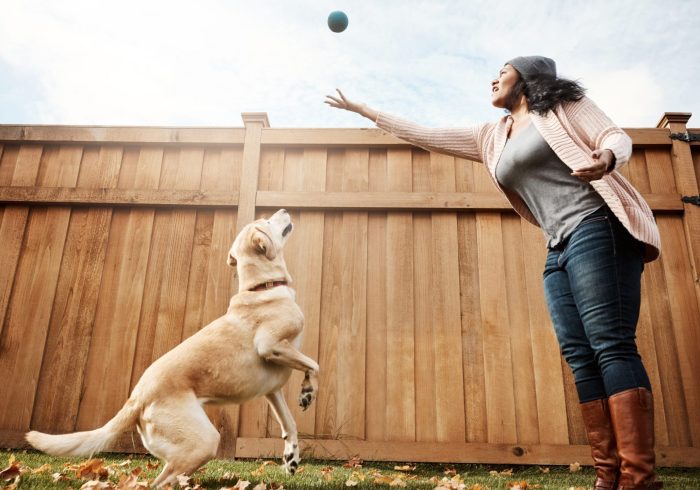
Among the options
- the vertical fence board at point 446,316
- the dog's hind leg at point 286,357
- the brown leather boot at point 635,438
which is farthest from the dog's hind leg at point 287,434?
the brown leather boot at point 635,438

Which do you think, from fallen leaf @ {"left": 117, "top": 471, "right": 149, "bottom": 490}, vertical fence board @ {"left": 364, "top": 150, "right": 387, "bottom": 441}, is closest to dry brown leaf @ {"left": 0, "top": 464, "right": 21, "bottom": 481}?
fallen leaf @ {"left": 117, "top": 471, "right": 149, "bottom": 490}

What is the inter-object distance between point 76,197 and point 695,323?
523 centimetres

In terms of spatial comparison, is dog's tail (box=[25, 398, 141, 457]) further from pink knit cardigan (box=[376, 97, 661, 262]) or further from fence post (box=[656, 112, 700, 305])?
fence post (box=[656, 112, 700, 305])

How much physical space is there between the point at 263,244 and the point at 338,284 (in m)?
1.23

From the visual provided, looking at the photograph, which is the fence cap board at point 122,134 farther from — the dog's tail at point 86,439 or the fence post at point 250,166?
the dog's tail at point 86,439

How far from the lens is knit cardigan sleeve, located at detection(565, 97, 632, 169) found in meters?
1.81

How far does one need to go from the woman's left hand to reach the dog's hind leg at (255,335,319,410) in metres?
1.72

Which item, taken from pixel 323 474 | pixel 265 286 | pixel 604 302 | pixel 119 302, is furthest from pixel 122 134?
pixel 604 302

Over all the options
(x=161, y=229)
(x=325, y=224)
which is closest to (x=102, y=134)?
(x=161, y=229)

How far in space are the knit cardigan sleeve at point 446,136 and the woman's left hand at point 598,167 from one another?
2.69 ft

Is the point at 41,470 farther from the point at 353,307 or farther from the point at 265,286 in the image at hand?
the point at 353,307

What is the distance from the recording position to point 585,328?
6.15 feet

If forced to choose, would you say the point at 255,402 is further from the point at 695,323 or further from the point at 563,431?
the point at 695,323

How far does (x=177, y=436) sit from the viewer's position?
7.89 feet
